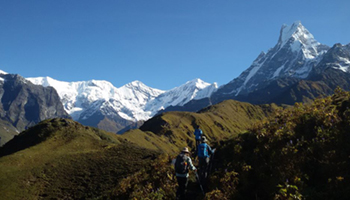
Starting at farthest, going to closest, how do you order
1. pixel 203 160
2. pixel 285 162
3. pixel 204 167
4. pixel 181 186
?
pixel 203 160
pixel 204 167
pixel 181 186
pixel 285 162

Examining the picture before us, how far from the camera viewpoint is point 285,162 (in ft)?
50.1

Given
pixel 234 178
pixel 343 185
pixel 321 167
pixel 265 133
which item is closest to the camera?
pixel 343 185

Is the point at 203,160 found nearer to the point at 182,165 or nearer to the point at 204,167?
the point at 204,167

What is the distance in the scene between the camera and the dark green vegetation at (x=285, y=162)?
43.7 feet

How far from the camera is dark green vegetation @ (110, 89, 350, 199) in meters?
13.3

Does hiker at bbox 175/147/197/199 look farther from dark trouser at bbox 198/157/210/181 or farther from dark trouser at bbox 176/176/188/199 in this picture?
dark trouser at bbox 198/157/210/181

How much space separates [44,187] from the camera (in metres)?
43.6

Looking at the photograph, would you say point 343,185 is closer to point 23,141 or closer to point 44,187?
point 44,187

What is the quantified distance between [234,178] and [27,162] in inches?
2005

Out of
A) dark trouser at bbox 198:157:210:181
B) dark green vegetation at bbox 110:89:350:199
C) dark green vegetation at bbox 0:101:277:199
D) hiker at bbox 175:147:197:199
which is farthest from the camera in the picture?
dark green vegetation at bbox 0:101:277:199

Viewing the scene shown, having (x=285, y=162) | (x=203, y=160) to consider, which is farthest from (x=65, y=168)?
(x=285, y=162)

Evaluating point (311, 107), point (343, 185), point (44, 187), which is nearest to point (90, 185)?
point (44, 187)

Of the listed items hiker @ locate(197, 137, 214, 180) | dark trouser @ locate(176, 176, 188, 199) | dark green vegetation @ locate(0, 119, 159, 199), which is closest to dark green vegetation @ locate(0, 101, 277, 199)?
dark green vegetation @ locate(0, 119, 159, 199)

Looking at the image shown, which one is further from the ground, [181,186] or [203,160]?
[203,160]
